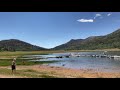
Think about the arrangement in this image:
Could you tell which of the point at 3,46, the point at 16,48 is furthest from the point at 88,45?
the point at 3,46
